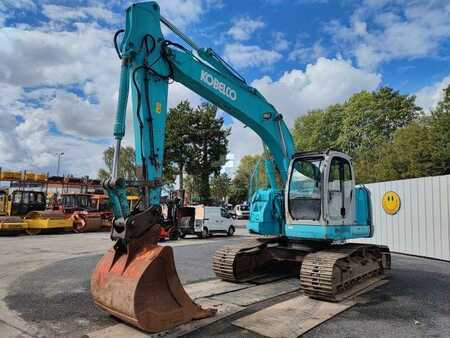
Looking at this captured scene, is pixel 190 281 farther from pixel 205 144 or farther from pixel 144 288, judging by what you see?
pixel 205 144

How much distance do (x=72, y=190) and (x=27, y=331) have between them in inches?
1084

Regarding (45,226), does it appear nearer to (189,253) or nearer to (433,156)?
(189,253)

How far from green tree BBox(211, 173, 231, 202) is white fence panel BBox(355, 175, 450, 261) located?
4132 cm

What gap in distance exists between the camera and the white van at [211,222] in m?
21.2

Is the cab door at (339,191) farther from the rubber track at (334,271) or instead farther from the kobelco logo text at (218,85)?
the kobelco logo text at (218,85)

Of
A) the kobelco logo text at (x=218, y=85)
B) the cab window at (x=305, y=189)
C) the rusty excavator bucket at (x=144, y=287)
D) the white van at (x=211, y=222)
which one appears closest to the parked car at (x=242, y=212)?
the white van at (x=211, y=222)

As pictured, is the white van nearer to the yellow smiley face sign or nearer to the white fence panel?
the white fence panel

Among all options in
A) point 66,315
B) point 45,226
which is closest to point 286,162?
point 66,315

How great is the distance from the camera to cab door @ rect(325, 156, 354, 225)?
7730 millimetres

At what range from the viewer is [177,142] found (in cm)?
3538

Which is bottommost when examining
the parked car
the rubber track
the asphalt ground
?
the asphalt ground

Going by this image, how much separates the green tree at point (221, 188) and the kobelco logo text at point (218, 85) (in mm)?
47746

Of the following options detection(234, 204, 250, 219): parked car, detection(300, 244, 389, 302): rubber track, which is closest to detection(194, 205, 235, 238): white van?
detection(300, 244, 389, 302): rubber track

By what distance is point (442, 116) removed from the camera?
26.8 metres
